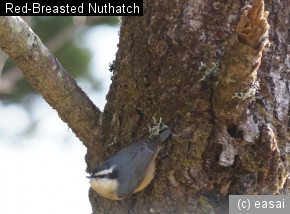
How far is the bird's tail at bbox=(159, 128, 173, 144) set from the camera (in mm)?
2193

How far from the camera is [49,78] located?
2.29 m

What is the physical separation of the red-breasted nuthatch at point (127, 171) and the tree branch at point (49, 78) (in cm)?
26

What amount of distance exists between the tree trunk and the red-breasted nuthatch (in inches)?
2.5

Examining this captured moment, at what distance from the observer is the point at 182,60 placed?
2.26 m

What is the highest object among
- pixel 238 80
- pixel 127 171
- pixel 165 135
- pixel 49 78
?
pixel 49 78

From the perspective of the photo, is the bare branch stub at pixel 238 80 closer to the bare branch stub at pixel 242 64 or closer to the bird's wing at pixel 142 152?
the bare branch stub at pixel 242 64

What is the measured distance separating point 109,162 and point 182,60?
34.4 inches

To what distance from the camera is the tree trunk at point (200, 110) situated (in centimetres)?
212

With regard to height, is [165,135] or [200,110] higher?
[200,110]

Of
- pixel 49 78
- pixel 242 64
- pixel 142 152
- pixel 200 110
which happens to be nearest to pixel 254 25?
pixel 242 64

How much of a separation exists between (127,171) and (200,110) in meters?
0.75

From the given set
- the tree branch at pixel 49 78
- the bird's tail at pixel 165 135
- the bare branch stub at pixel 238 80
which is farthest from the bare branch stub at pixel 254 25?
the tree branch at pixel 49 78

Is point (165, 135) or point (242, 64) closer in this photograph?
point (242, 64)

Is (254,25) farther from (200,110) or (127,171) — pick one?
(127,171)
